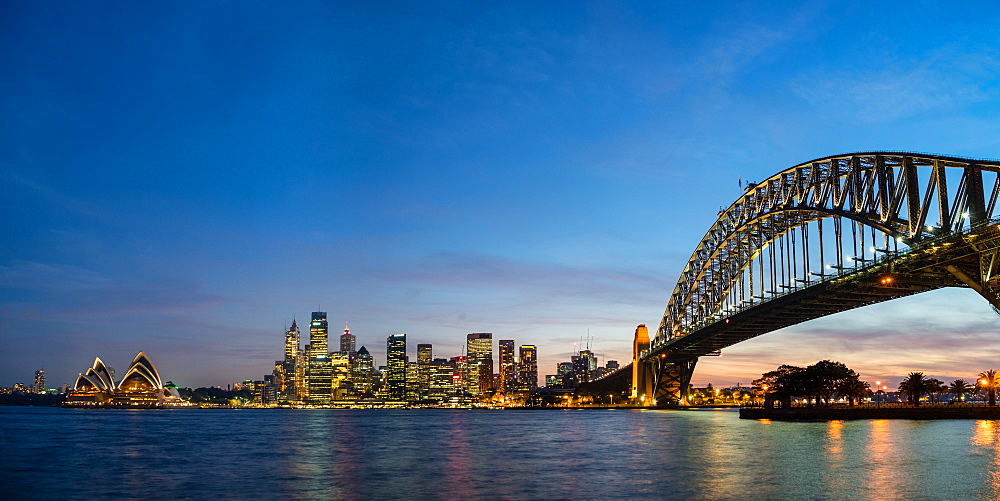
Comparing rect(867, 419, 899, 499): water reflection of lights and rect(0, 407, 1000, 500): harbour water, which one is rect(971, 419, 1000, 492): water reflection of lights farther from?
rect(867, 419, 899, 499): water reflection of lights

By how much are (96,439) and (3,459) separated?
23.4 m

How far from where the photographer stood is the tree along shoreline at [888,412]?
258 ft

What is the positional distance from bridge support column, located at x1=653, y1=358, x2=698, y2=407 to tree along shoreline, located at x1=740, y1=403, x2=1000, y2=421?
35.6 metres

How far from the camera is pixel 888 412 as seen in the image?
87500mm

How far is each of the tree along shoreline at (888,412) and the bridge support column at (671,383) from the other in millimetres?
35618

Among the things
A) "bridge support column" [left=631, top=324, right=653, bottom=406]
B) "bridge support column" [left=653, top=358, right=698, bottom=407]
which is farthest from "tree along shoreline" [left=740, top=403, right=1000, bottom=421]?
"bridge support column" [left=631, top=324, right=653, bottom=406]

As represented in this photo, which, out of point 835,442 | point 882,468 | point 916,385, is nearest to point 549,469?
point 882,468

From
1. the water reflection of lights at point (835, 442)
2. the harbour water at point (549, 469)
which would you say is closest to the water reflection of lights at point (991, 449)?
the harbour water at point (549, 469)

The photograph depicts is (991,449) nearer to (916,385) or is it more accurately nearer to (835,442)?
(835,442)

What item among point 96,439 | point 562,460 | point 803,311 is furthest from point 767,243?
point 96,439

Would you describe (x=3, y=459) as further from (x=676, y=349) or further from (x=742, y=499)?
(x=676, y=349)

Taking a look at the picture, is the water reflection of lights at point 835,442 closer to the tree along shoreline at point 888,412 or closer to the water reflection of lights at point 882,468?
the water reflection of lights at point 882,468

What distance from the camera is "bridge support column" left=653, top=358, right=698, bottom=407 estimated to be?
14050 centimetres

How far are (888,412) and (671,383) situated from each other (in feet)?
192
